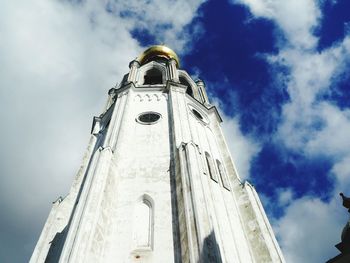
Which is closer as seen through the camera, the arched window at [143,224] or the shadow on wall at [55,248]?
the arched window at [143,224]

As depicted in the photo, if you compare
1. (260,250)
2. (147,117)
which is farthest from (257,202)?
(147,117)

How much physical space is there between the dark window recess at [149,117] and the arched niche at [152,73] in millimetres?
8287

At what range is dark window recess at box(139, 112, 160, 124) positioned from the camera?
61.7 feet

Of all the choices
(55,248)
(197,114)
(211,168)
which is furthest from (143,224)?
(197,114)

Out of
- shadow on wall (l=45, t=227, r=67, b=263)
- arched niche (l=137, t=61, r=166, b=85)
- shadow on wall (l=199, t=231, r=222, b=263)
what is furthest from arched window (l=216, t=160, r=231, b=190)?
arched niche (l=137, t=61, r=166, b=85)

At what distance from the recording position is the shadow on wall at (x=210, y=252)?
9.30 metres

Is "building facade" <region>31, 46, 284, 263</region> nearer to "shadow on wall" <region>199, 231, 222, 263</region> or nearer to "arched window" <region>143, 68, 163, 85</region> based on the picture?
"shadow on wall" <region>199, 231, 222, 263</region>

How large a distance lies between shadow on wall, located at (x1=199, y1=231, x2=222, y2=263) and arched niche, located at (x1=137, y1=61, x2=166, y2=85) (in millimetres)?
18859

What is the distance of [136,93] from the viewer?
22391 millimetres

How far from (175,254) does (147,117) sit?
388 inches

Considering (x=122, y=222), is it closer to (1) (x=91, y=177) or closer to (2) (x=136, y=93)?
(1) (x=91, y=177)

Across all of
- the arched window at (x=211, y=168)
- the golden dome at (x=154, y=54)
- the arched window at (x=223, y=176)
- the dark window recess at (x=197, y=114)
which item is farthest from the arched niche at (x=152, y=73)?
the arched window at (x=211, y=168)

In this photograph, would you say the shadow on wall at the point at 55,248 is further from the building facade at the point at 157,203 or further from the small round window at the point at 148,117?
the small round window at the point at 148,117

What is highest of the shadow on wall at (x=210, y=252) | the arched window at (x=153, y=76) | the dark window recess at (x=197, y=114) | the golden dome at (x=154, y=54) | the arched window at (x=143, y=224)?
the golden dome at (x=154, y=54)
